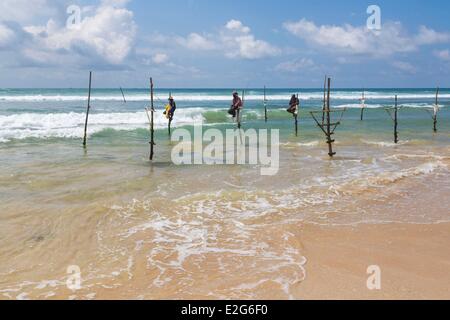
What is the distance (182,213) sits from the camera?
9.42 m

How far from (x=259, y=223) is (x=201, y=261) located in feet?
7.18

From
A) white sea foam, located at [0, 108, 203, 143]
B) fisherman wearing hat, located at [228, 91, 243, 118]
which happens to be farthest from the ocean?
white sea foam, located at [0, 108, 203, 143]

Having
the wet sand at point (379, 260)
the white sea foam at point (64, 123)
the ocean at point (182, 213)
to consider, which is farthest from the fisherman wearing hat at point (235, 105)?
the wet sand at point (379, 260)

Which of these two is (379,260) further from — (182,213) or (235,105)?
(235,105)

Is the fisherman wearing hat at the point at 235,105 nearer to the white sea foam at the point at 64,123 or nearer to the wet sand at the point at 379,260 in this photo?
the white sea foam at the point at 64,123

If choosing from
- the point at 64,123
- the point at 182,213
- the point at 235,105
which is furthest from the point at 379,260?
the point at 64,123

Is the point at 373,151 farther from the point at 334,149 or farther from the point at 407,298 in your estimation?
the point at 407,298

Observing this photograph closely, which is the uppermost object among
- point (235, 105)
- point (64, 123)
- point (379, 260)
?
point (235, 105)

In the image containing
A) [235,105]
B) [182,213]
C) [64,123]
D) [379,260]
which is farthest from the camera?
[64,123]

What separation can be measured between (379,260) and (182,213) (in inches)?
171

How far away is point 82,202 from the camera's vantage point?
398 inches

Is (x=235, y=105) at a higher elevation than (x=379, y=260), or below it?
higher

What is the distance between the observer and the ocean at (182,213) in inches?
240

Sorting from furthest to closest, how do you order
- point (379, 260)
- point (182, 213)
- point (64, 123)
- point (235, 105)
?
point (64, 123) < point (235, 105) < point (182, 213) < point (379, 260)
